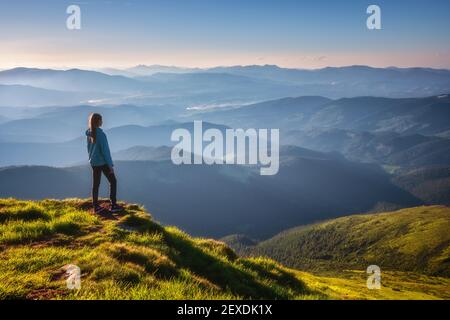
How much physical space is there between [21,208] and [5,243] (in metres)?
4.50

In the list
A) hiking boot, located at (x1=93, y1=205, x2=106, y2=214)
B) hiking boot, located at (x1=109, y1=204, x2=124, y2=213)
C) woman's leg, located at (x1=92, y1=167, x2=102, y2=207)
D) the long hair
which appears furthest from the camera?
hiking boot, located at (x1=109, y1=204, x2=124, y2=213)

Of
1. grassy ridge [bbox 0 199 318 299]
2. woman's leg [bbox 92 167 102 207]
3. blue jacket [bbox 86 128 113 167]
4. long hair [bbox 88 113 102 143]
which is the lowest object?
grassy ridge [bbox 0 199 318 299]

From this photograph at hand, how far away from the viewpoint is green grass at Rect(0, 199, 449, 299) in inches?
376

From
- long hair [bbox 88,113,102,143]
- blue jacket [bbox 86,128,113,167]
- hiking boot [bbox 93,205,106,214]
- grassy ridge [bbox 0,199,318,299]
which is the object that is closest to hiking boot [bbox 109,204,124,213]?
hiking boot [bbox 93,205,106,214]

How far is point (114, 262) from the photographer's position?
37.3 feet

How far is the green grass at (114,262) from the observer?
9.54 m

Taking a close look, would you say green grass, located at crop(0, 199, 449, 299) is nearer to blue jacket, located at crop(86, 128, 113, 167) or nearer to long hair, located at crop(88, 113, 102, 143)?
blue jacket, located at crop(86, 128, 113, 167)

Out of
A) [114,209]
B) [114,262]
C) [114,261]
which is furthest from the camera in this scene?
[114,209]

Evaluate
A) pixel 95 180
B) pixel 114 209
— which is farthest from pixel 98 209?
pixel 95 180

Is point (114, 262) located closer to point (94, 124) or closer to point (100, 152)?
point (100, 152)

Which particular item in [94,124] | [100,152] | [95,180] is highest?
[94,124]

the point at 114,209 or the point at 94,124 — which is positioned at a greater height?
the point at 94,124

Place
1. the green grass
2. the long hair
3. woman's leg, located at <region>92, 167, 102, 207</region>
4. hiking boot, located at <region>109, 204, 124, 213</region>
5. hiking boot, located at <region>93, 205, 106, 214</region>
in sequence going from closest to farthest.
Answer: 1. the green grass
2. the long hair
3. woman's leg, located at <region>92, 167, 102, 207</region>
4. hiking boot, located at <region>93, 205, 106, 214</region>
5. hiking boot, located at <region>109, 204, 124, 213</region>
